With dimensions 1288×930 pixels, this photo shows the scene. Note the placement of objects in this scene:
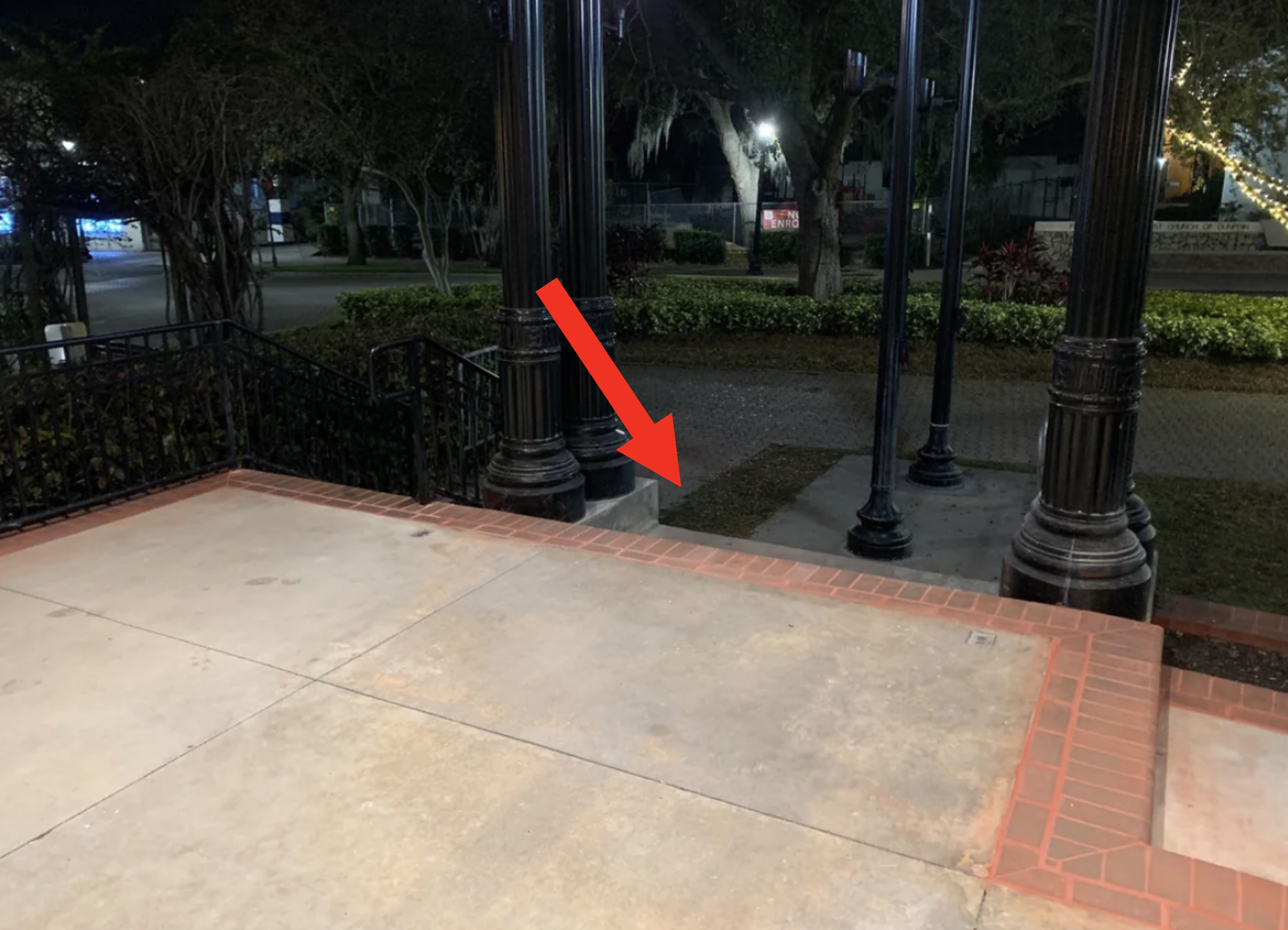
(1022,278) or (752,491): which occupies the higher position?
(1022,278)

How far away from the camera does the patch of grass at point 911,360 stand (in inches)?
449

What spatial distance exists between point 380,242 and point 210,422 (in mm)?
32875

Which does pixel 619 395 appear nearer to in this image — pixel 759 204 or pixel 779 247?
pixel 759 204

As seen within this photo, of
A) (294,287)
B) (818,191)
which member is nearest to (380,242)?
(294,287)

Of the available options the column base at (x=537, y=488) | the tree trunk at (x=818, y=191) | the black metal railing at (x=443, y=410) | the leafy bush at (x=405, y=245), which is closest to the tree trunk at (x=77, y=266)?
the black metal railing at (x=443, y=410)

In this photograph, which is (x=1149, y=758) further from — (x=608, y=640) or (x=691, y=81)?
(x=691, y=81)

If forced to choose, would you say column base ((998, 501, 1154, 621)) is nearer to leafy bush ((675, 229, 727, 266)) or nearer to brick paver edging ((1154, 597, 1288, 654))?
brick paver edging ((1154, 597, 1288, 654))

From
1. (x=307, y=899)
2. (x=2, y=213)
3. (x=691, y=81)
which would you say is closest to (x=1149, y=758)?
(x=307, y=899)

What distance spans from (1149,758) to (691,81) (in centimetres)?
1474

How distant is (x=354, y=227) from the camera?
32500 millimetres

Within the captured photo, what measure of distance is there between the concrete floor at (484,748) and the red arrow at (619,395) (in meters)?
1.52

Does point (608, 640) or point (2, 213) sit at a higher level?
point (2, 213)

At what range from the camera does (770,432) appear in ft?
30.9

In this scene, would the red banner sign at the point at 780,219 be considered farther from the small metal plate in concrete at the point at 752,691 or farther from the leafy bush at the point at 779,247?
the small metal plate in concrete at the point at 752,691
